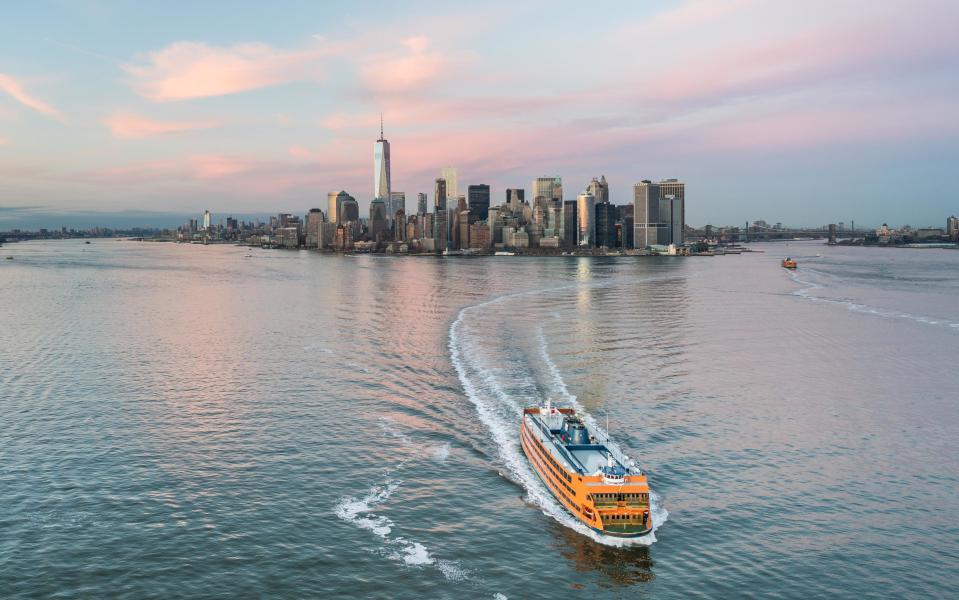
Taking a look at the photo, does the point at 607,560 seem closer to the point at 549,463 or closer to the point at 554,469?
the point at 554,469

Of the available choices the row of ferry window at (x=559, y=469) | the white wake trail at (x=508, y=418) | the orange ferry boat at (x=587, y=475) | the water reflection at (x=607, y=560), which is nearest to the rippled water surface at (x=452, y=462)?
the water reflection at (x=607, y=560)

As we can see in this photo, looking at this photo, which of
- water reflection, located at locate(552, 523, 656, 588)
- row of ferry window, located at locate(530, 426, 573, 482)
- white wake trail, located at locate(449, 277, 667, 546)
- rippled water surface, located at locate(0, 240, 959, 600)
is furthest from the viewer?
row of ferry window, located at locate(530, 426, 573, 482)

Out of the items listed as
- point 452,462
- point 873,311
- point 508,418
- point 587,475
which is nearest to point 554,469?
point 587,475

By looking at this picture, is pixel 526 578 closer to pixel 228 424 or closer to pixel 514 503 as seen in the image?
pixel 514 503

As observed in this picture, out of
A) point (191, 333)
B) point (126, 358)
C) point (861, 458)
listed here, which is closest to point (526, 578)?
point (861, 458)

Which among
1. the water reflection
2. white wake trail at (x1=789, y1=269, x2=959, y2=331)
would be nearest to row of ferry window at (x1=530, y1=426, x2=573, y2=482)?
the water reflection

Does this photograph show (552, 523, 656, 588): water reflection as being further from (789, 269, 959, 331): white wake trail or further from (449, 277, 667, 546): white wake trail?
(789, 269, 959, 331): white wake trail

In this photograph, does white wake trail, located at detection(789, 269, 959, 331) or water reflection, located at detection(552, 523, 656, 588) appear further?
white wake trail, located at detection(789, 269, 959, 331)
